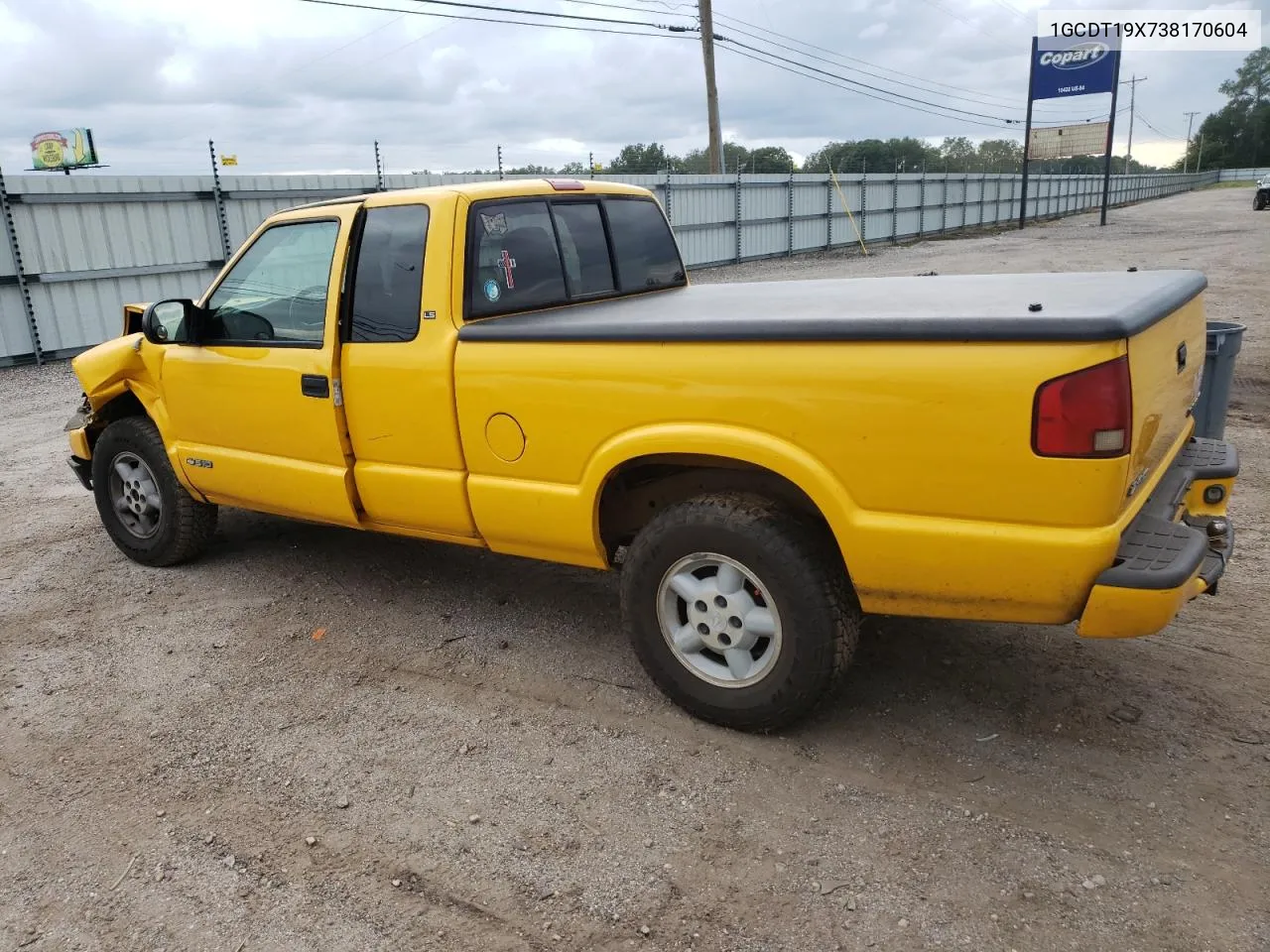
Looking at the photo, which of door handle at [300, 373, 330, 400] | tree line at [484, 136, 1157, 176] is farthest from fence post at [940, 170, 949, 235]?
door handle at [300, 373, 330, 400]

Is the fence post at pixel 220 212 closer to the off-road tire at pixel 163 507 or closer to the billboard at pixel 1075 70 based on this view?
the off-road tire at pixel 163 507

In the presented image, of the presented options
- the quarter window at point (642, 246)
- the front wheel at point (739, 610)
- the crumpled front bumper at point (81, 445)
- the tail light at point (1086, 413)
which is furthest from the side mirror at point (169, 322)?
the tail light at point (1086, 413)

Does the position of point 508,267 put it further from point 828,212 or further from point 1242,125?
point 1242,125

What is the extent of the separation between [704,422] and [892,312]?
2.25 ft

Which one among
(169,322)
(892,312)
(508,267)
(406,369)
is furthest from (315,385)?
(892,312)

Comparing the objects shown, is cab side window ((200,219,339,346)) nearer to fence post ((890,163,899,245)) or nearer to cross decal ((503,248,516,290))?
cross decal ((503,248,516,290))

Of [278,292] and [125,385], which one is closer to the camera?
[278,292]

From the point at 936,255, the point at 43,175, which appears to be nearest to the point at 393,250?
the point at 43,175

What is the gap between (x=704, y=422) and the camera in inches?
125

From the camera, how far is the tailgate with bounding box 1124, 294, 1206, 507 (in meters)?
2.76

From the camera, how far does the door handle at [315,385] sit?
4.15m

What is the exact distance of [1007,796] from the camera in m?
3.03

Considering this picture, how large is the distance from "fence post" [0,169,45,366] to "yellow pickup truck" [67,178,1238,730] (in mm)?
9223

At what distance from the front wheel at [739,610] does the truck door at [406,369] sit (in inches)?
37.2
